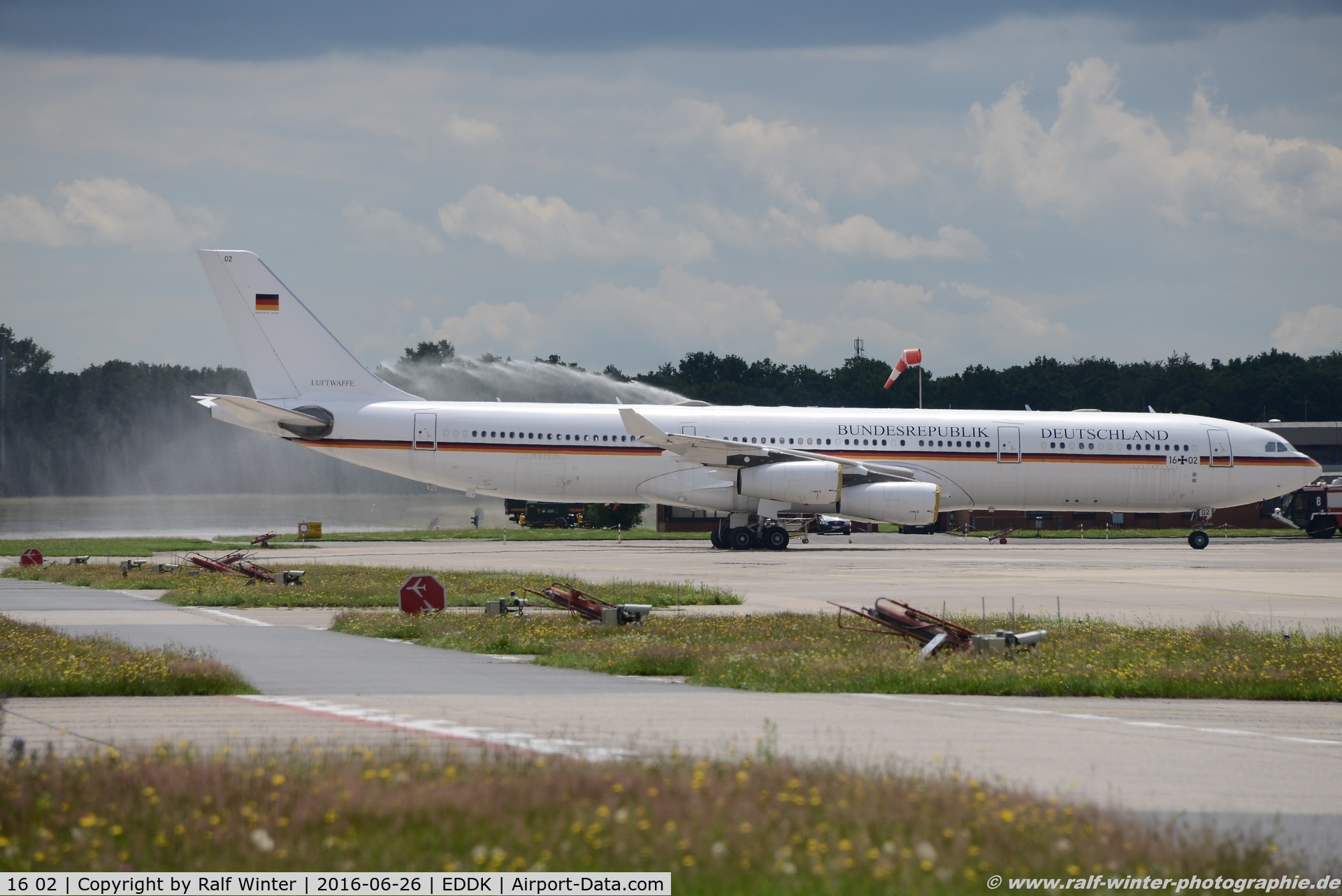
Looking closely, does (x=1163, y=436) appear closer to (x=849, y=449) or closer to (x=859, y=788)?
(x=849, y=449)

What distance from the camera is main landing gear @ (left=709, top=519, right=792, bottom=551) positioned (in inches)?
1859

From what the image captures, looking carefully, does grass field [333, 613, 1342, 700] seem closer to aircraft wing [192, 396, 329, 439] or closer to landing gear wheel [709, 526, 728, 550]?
aircraft wing [192, 396, 329, 439]

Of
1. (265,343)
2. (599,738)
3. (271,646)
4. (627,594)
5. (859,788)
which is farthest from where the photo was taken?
(265,343)

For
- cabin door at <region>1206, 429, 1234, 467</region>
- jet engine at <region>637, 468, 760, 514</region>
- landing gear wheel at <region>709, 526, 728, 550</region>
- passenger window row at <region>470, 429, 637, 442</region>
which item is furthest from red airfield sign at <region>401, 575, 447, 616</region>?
cabin door at <region>1206, 429, 1234, 467</region>

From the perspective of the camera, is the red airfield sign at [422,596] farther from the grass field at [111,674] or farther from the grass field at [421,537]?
the grass field at [421,537]

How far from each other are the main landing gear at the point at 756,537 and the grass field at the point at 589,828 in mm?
39087

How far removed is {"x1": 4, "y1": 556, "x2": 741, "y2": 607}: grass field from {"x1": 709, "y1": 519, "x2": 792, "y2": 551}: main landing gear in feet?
53.3

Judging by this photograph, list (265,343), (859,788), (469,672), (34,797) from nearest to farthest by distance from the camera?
(34,797), (859,788), (469,672), (265,343)

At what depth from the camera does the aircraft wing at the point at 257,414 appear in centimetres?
4378

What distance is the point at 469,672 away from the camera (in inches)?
602

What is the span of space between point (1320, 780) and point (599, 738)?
5.47 metres

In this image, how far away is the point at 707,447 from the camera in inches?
1756

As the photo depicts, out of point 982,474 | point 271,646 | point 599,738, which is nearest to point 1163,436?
point 982,474

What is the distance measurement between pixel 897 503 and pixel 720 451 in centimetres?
659
